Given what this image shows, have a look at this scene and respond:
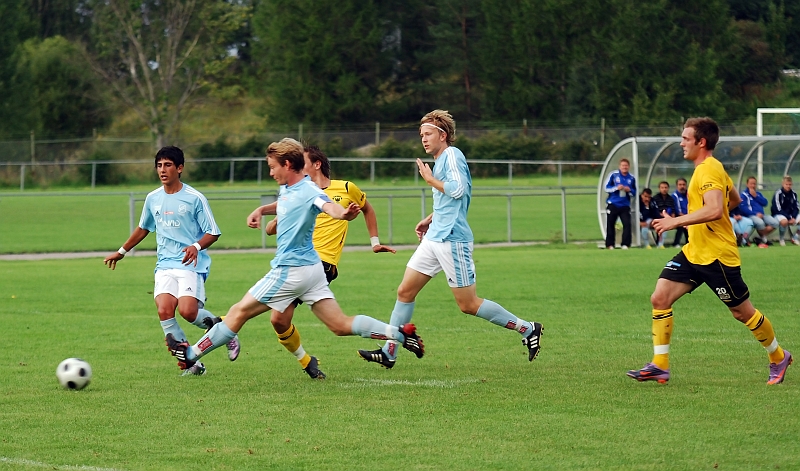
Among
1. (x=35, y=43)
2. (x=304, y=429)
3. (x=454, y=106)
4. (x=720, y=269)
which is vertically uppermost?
(x=35, y=43)

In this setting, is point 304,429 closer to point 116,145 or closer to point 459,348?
point 459,348

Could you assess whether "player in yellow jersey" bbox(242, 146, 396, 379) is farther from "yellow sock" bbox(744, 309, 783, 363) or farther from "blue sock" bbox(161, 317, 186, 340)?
"yellow sock" bbox(744, 309, 783, 363)

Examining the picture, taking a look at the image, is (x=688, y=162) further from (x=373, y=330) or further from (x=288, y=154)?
(x=288, y=154)

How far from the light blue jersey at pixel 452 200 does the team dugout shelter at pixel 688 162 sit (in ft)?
46.9

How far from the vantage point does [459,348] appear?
9.75 meters

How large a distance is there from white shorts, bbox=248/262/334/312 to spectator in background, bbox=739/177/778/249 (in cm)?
1612

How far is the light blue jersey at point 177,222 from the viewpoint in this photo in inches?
331

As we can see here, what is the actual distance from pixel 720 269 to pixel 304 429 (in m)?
3.14

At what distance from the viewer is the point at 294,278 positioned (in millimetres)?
7520

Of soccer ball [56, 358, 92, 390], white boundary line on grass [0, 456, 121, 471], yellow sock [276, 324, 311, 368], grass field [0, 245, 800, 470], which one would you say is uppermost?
yellow sock [276, 324, 311, 368]

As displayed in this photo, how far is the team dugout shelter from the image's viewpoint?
72.9ft

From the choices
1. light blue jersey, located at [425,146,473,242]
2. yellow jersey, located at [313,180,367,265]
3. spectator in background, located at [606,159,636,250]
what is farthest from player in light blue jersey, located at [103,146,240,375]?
spectator in background, located at [606,159,636,250]

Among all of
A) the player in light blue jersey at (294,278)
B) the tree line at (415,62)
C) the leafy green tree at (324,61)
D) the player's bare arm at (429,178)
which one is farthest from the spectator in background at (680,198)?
the leafy green tree at (324,61)

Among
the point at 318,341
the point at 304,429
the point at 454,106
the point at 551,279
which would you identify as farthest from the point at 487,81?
the point at 304,429
